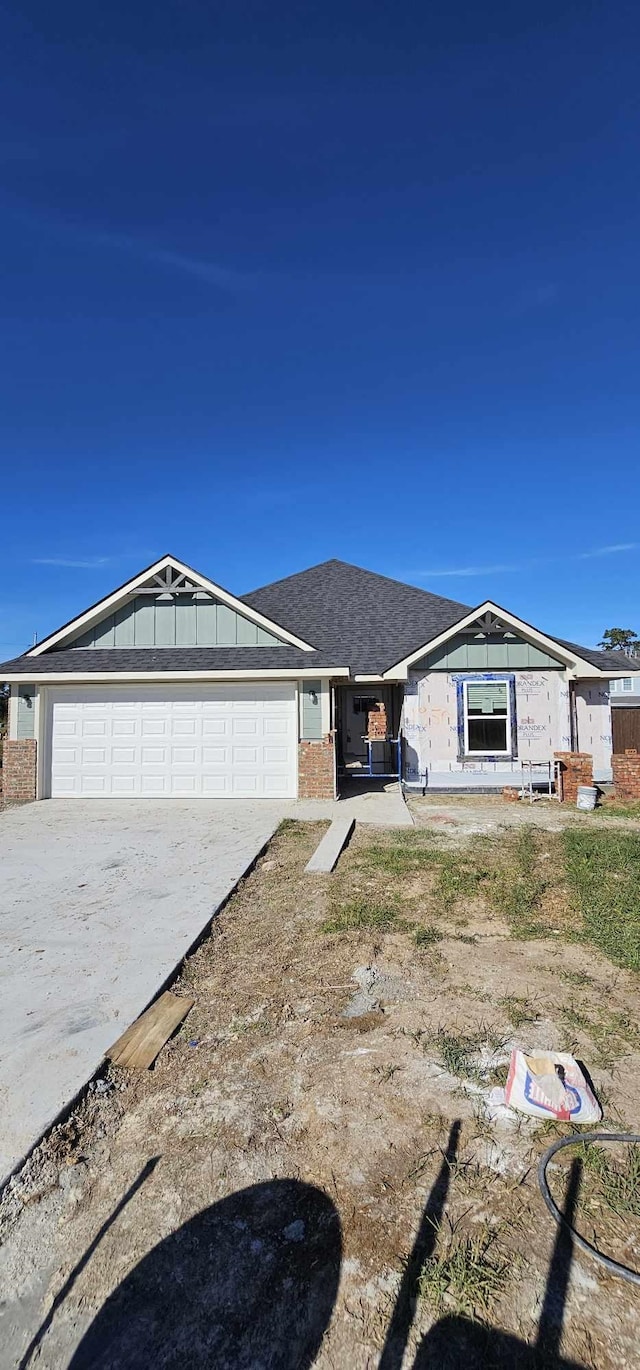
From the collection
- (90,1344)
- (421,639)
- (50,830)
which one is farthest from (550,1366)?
(421,639)

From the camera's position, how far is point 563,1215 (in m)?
2.33

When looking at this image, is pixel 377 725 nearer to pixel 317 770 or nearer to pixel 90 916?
pixel 317 770

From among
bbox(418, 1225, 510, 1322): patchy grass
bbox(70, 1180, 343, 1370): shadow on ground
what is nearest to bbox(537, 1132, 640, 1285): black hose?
bbox(418, 1225, 510, 1322): patchy grass

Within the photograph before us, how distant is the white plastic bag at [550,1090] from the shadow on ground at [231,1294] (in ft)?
3.64

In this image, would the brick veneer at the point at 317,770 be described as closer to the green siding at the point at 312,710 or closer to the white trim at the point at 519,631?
the green siding at the point at 312,710

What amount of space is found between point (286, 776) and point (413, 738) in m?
3.23

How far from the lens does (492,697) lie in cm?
1387

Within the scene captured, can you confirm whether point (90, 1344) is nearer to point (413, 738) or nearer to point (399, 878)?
point (399, 878)

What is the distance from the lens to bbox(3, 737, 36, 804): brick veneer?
12688 millimetres

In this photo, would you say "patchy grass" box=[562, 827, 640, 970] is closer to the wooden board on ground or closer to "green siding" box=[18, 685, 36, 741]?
the wooden board on ground

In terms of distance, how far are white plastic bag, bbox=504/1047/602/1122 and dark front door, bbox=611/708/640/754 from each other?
70.7 ft

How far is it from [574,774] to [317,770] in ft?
17.3

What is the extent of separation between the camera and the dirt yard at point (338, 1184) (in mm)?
1954

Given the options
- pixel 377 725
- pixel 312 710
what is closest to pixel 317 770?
pixel 312 710
